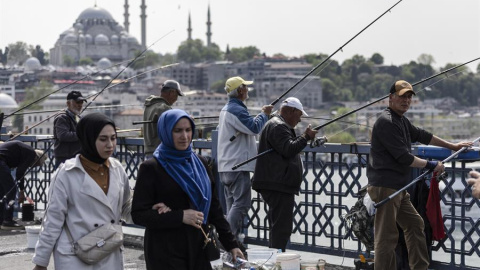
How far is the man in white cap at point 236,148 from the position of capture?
688cm

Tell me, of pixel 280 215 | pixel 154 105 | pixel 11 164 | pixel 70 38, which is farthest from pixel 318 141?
pixel 70 38

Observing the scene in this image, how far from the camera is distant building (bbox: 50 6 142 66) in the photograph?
609 ft

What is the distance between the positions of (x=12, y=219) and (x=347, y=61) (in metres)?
149

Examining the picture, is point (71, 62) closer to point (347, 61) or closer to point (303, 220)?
point (347, 61)

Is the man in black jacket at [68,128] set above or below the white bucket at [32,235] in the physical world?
above

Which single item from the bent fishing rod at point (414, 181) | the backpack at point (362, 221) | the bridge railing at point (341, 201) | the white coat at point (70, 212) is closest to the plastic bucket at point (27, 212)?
the bridge railing at point (341, 201)

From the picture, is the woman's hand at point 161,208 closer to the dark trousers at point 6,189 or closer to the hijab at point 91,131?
the hijab at point 91,131

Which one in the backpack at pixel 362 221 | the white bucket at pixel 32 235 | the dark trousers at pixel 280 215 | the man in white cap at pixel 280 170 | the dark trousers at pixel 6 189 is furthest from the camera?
the dark trousers at pixel 6 189

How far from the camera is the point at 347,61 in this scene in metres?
157

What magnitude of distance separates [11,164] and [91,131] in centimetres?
493

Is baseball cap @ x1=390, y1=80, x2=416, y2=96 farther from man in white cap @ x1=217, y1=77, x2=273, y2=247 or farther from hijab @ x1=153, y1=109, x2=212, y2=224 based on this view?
hijab @ x1=153, y1=109, x2=212, y2=224

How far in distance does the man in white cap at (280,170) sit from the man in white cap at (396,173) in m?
0.52

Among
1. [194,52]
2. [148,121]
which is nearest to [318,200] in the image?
[148,121]

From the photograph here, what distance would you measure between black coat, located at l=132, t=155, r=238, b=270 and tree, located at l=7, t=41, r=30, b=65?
178 metres
